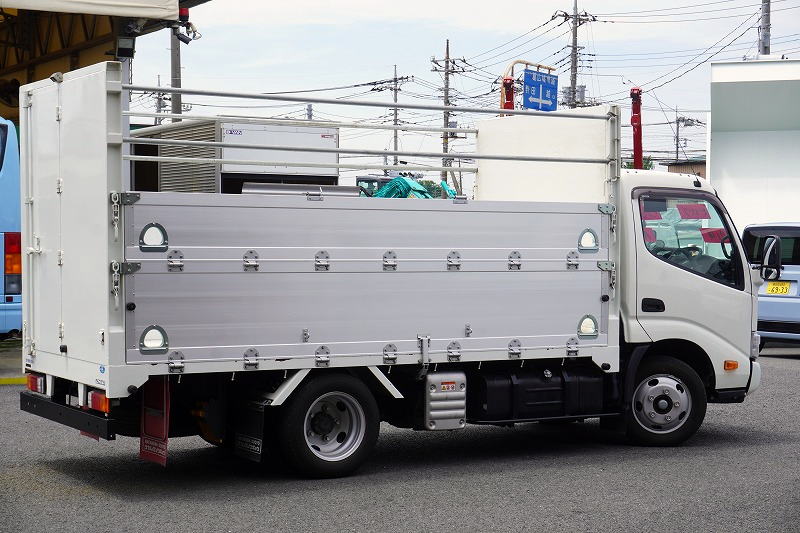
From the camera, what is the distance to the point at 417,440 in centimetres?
1030

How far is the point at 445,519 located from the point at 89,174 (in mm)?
3328

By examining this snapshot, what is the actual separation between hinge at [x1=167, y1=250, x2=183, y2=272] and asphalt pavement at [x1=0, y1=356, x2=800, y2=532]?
156 centimetres

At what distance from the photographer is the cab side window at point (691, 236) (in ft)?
31.8

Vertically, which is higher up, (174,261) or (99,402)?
(174,261)

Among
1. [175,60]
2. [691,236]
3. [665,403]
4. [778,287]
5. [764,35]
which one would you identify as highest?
[764,35]

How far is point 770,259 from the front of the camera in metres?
10.2

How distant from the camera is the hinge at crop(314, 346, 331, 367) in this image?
8133 mm

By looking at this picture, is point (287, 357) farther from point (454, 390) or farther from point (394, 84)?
point (394, 84)

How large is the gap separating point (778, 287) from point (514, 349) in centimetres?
941

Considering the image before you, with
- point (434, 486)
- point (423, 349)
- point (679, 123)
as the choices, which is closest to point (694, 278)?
point (423, 349)

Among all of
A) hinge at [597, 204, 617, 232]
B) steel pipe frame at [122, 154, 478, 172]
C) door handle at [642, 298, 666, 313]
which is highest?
steel pipe frame at [122, 154, 478, 172]

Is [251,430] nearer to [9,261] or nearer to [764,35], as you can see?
[9,261]

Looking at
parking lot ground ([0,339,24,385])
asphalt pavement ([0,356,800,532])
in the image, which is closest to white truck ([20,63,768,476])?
asphalt pavement ([0,356,800,532])

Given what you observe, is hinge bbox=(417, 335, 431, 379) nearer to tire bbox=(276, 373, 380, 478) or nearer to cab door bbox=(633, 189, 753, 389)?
tire bbox=(276, 373, 380, 478)
